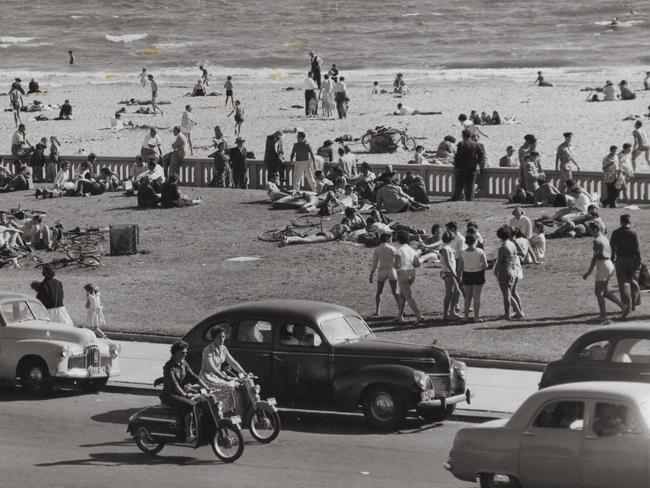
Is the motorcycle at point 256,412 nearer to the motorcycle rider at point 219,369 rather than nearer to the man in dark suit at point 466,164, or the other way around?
the motorcycle rider at point 219,369

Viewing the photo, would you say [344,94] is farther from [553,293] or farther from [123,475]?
[123,475]

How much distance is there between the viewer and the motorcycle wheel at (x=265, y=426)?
657 inches

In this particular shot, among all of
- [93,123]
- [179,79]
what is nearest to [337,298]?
[93,123]

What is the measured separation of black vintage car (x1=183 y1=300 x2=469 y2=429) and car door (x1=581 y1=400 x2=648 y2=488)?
4342 millimetres

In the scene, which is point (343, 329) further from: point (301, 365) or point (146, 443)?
point (146, 443)

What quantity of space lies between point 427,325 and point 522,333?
5.86ft

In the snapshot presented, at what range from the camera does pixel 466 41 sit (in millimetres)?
115562

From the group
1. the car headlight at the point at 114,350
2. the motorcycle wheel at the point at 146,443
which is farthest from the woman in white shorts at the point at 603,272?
the motorcycle wheel at the point at 146,443

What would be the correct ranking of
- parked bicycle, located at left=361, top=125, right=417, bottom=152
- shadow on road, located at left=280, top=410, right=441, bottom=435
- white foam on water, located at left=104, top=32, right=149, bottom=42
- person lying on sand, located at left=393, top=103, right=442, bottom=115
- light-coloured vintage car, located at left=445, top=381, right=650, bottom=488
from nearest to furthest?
1. light-coloured vintage car, located at left=445, top=381, right=650, bottom=488
2. shadow on road, located at left=280, top=410, right=441, bottom=435
3. parked bicycle, located at left=361, top=125, right=417, bottom=152
4. person lying on sand, located at left=393, top=103, right=442, bottom=115
5. white foam on water, located at left=104, top=32, right=149, bottom=42

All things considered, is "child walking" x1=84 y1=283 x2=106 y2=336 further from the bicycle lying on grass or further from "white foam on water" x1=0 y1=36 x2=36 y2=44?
"white foam on water" x1=0 y1=36 x2=36 y2=44

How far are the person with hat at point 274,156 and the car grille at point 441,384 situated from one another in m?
19.0

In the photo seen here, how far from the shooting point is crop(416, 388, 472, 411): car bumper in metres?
17.3

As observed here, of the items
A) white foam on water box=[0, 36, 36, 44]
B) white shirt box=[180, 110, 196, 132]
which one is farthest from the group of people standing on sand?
white foam on water box=[0, 36, 36, 44]

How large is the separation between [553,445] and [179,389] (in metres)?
4.70
